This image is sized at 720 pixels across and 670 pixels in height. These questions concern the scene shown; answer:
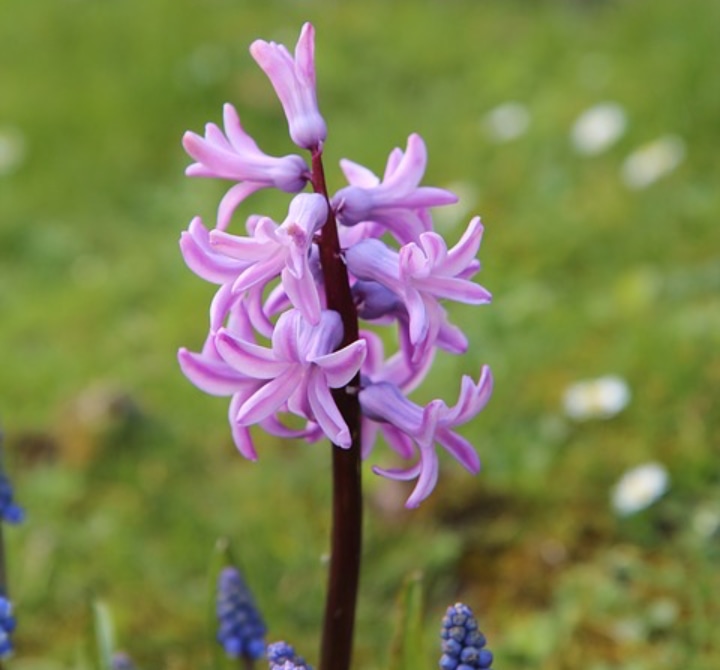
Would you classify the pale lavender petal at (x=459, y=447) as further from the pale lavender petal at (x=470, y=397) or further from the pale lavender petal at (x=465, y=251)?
the pale lavender petal at (x=465, y=251)

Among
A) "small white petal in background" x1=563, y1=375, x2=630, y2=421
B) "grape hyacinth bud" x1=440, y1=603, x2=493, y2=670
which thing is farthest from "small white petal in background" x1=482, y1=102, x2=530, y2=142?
"grape hyacinth bud" x1=440, y1=603, x2=493, y2=670

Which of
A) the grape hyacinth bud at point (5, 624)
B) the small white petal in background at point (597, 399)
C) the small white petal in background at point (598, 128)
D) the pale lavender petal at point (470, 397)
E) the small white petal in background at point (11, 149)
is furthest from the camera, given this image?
the small white petal in background at point (11, 149)

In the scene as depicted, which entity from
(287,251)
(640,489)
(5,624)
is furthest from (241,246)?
(640,489)

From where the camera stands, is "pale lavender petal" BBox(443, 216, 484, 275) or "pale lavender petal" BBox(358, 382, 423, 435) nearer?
"pale lavender petal" BBox(443, 216, 484, 275)

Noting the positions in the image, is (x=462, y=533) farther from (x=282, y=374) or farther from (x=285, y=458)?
(x=282, y=374)

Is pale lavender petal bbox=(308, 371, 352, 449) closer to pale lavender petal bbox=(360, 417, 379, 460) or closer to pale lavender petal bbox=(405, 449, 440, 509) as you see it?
pale lavender petal bbox=(405, 449, 440, 509)

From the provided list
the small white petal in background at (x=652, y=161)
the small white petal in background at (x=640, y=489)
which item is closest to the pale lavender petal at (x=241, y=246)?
the small white petal in background at (x=640, y=489)
